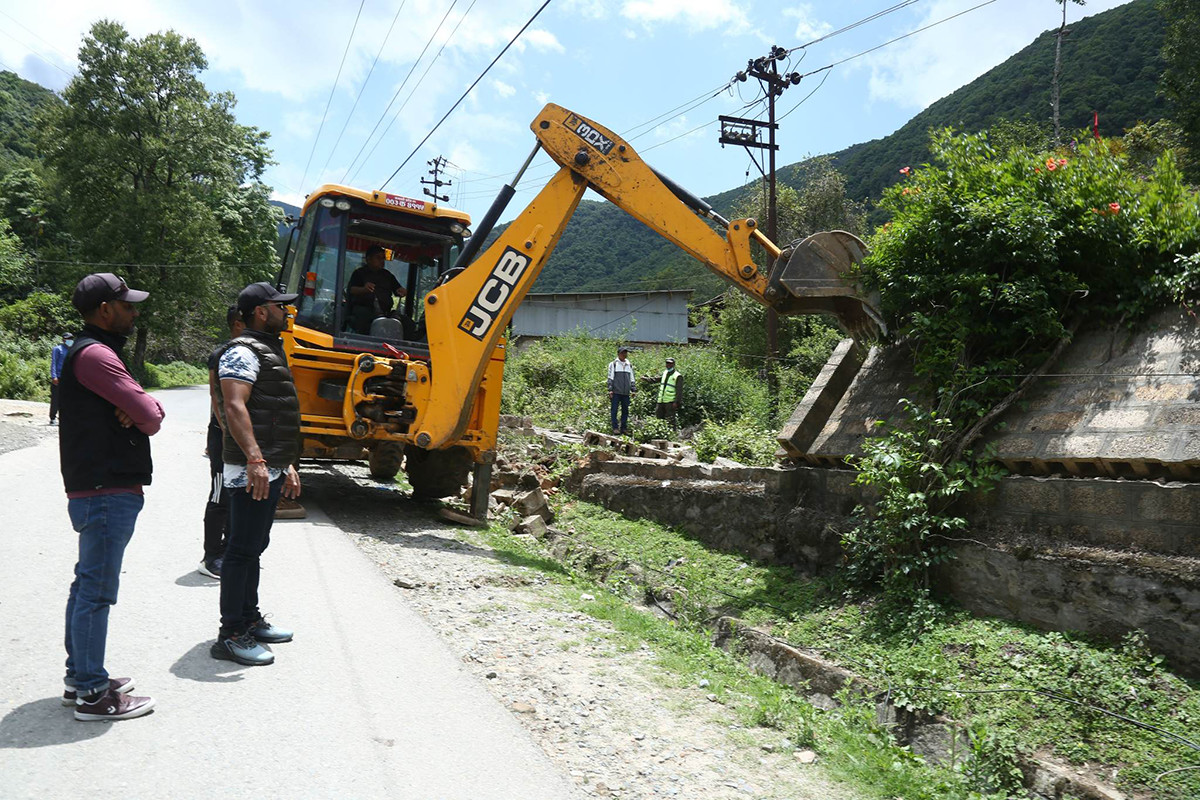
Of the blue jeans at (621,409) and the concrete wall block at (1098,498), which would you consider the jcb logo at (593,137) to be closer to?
the concrete wall block at (1098,498)

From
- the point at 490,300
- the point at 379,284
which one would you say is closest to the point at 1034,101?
the point at 379,284

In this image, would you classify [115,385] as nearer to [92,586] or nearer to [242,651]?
[92,586]

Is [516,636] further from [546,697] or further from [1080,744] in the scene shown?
[1080,744]

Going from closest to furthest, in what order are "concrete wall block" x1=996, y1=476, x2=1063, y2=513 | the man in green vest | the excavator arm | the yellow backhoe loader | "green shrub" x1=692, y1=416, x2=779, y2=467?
"concrete wall block" x1=996, y1=476, x2=1063, y2=513
the yellow backhoe loader
the excavator arm
"green shrub" x1=692, y1=416, x2=779, y2=467
the man in green vest

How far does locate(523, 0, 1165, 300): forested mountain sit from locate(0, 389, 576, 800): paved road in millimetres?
26127

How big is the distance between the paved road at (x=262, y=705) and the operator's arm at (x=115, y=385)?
130 centimetres

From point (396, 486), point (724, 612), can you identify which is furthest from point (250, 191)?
point (724, 612)

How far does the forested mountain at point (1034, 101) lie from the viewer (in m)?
42.7

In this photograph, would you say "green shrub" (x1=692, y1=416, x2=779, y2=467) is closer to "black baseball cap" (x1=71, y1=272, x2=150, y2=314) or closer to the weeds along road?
the weeds along road

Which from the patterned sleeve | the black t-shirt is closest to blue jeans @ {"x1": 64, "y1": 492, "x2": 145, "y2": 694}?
the patterned sleeve

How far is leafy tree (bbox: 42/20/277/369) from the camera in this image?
35.4m

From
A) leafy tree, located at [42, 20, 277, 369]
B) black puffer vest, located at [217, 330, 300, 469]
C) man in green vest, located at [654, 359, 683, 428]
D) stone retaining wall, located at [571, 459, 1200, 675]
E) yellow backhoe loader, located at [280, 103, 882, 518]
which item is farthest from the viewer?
leafy tree, located at [42, 20, 277, 369]

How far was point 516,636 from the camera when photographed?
543cm

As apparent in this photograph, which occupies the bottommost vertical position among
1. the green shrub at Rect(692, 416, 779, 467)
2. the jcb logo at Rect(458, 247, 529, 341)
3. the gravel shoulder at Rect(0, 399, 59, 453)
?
the gravel shoulder at Rect(0, 399, 59, 453)
